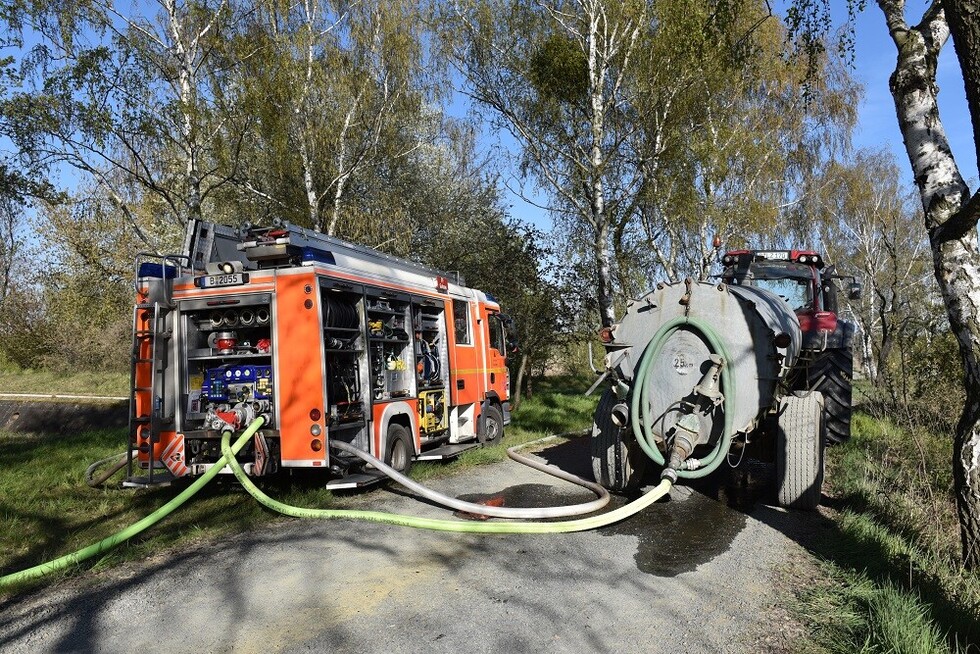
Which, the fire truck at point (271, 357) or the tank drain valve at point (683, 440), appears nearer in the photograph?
the tank drain valve at point (683, 440)

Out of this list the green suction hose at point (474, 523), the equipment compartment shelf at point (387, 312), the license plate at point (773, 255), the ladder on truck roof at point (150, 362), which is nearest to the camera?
the green suction hose at point (474, 523)

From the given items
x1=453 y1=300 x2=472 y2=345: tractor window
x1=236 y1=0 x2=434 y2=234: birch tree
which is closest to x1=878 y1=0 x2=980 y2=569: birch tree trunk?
x1=453 y1=300 x2=472 y2=345: tractor window

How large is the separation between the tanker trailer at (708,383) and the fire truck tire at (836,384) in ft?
9.32

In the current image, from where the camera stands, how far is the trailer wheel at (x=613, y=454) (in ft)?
25.8

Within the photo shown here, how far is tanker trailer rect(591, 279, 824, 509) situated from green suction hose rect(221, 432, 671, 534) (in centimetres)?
45

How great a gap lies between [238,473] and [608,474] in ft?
13.0

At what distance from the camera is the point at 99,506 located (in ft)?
26.1

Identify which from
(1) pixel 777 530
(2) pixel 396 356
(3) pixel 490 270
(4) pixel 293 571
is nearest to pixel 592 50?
(3) pixel 490 270

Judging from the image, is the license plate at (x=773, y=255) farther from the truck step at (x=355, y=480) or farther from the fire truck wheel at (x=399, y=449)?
the truck step at (x=355, y=480)

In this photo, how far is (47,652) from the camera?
412cm

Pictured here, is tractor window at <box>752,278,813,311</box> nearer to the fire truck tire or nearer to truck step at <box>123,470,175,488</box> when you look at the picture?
the fire truck tire

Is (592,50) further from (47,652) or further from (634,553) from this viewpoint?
(47,652)

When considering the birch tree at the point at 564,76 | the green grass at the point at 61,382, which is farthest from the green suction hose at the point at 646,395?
the green grass at the point at 61,382

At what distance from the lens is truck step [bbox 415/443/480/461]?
31.4 ft
